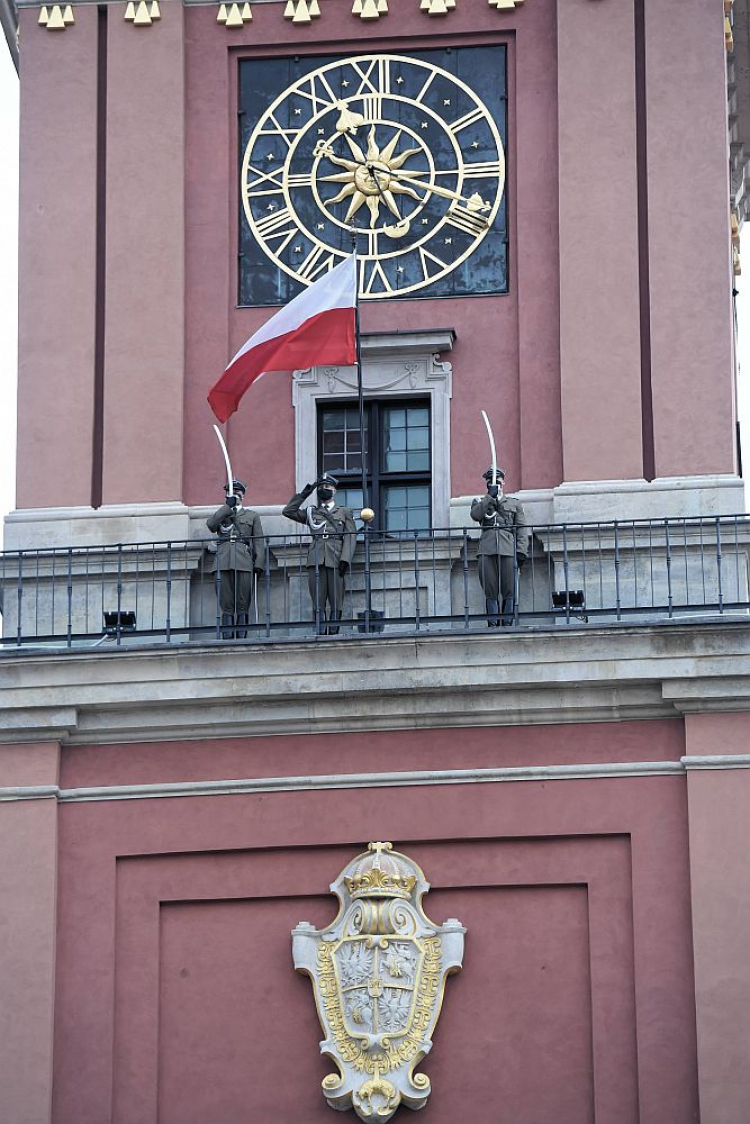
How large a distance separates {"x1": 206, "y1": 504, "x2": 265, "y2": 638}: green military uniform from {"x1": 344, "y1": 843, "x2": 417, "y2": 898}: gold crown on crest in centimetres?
197

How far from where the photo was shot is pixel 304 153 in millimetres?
24844

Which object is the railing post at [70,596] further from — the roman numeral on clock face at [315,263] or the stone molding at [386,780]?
the roman numeral on clock face at [315,263]

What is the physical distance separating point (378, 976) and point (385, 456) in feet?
13.9

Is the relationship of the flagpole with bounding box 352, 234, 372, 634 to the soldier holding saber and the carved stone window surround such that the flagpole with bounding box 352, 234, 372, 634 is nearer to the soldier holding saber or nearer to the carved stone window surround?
the carved stone window surround

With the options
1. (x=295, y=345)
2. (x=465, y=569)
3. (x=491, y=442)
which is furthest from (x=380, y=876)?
(x=295, y=345)

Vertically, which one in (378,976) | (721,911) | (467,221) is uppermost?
(467,221)

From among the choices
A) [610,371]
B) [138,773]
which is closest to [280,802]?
[138,773]

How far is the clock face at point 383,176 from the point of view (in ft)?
80.5

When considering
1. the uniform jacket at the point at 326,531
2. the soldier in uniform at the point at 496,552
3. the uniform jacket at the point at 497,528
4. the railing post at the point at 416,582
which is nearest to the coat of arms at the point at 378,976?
the railing post at the point at 416,582

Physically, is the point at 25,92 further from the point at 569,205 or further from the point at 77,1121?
the point at 77,1121

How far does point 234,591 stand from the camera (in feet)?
76.1

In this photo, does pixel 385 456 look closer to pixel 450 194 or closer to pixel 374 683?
pixel 450 194

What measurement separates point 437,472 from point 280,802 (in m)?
3.01

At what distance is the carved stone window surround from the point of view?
24109mm
